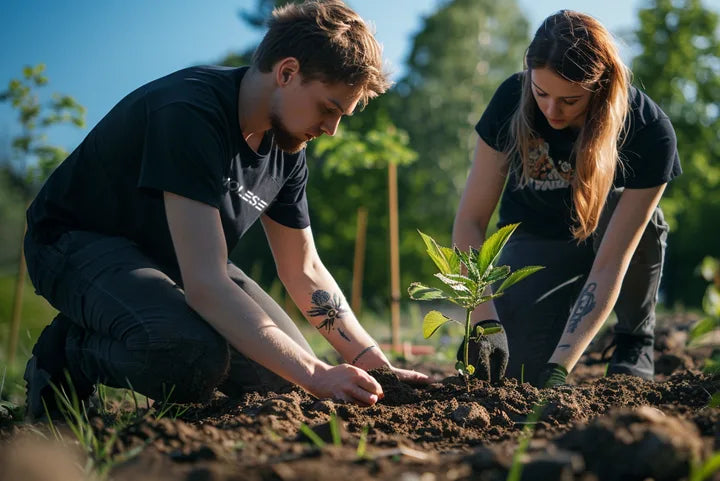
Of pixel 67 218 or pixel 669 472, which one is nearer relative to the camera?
pixel 669 472

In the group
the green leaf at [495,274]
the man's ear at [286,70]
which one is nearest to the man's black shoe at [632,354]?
the green leaf at [495,274]

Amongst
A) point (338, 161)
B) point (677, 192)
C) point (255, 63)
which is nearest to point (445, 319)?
point (255, 63)

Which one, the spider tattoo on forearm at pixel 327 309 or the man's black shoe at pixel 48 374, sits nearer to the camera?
the man's black shoe at pixel 48 374

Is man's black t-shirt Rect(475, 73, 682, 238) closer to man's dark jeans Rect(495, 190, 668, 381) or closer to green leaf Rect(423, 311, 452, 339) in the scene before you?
man's dark jeans Rect(495, 190, 668, 381)

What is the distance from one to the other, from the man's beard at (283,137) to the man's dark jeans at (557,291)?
4.72ft

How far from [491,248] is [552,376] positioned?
0.62m

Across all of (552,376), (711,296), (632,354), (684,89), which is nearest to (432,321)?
(552,376)

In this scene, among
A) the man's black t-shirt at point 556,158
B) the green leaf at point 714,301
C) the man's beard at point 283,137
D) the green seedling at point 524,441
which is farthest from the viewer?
the man's black t-shirt at point 556,158

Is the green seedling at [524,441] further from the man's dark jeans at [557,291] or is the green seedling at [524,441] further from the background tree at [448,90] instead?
the background tree at [448,90]

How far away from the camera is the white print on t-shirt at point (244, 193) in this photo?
269 centimetres

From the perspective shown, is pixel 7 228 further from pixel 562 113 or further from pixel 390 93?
pixel 562 113

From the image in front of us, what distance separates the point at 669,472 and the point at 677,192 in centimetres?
1915

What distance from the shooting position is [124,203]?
2.71 m

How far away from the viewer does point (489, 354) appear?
273 cm
